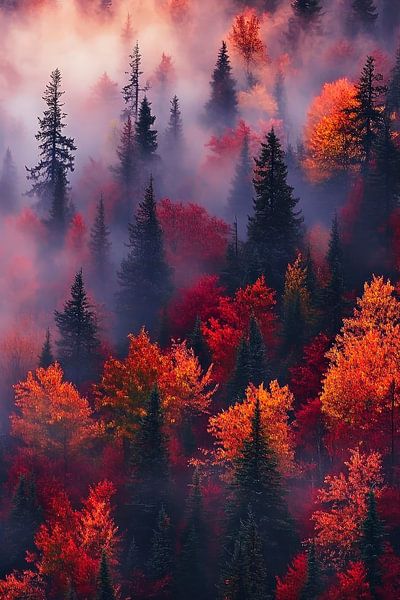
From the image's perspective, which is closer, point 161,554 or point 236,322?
point 161,554

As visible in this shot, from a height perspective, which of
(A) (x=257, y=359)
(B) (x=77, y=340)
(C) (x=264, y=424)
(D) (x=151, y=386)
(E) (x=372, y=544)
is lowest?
(E) (x=372, y=544)

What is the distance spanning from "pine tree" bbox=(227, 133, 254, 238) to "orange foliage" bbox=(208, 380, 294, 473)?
42.3 m

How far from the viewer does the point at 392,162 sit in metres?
66.4

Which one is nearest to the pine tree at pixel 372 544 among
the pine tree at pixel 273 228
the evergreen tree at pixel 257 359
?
the evergreen tree at pixel 257 359

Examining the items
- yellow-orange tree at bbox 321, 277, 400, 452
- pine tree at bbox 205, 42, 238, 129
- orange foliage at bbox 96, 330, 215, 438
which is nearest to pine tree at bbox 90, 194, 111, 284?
orange foliage at bbox 96, 330, 215, 438

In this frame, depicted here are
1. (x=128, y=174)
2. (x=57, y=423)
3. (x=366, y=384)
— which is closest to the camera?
(x=366, y=384)

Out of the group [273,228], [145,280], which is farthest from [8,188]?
[273,228]

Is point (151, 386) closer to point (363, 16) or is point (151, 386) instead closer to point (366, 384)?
point (366, 384)

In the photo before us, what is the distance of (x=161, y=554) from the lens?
45562 millimetres

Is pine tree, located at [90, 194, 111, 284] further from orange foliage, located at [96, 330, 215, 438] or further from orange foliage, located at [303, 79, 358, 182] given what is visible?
orange foliage, located at [96, 330, 215, 438]

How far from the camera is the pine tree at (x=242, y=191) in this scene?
3595 inches

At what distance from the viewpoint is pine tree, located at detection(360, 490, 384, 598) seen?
39.2 m

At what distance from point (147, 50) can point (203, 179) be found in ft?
188

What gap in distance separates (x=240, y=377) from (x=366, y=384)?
1028cm
